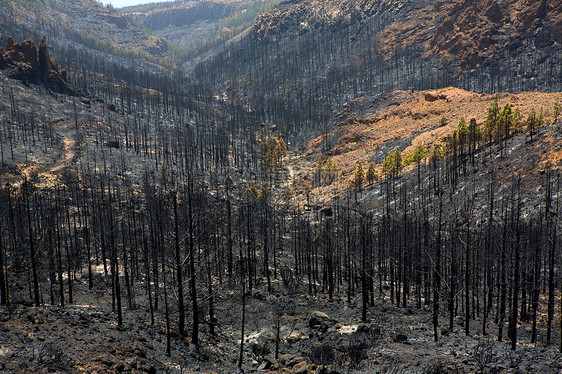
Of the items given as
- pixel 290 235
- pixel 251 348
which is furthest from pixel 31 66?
pixel 251 348

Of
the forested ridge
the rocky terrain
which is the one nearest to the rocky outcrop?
the forested ridge

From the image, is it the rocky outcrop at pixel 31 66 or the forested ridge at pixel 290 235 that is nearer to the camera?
the forested ridge at pixel 290 235

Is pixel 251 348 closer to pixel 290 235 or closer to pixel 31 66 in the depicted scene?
pixel 290 235

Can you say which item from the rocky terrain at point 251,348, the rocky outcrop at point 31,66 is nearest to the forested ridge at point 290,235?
the rocky terrain at point 251,348

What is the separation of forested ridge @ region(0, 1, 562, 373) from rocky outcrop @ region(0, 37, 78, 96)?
1.60 metres

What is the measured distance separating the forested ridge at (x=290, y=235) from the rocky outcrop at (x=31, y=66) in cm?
160

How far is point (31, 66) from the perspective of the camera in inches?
6526

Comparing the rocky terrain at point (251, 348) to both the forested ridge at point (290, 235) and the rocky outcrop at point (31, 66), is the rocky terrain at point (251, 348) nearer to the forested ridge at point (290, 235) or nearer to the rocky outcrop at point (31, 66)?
the forested ridge at point (290, 235)

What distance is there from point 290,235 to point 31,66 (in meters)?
165

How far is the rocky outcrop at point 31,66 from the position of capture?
161 meters

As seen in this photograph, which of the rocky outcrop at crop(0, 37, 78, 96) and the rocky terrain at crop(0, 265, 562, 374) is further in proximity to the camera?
the rocky outcrop at crop(0, 37, 78, 96)

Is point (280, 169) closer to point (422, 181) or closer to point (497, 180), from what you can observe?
point (422, 181)

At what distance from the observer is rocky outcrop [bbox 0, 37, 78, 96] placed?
161 meters

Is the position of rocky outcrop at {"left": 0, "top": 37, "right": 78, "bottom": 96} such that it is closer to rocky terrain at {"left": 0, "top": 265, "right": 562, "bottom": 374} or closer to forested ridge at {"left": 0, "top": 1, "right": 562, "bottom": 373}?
forested ridge at {"left": 0, "top": 1, "right": 562, "bottom": 373}
